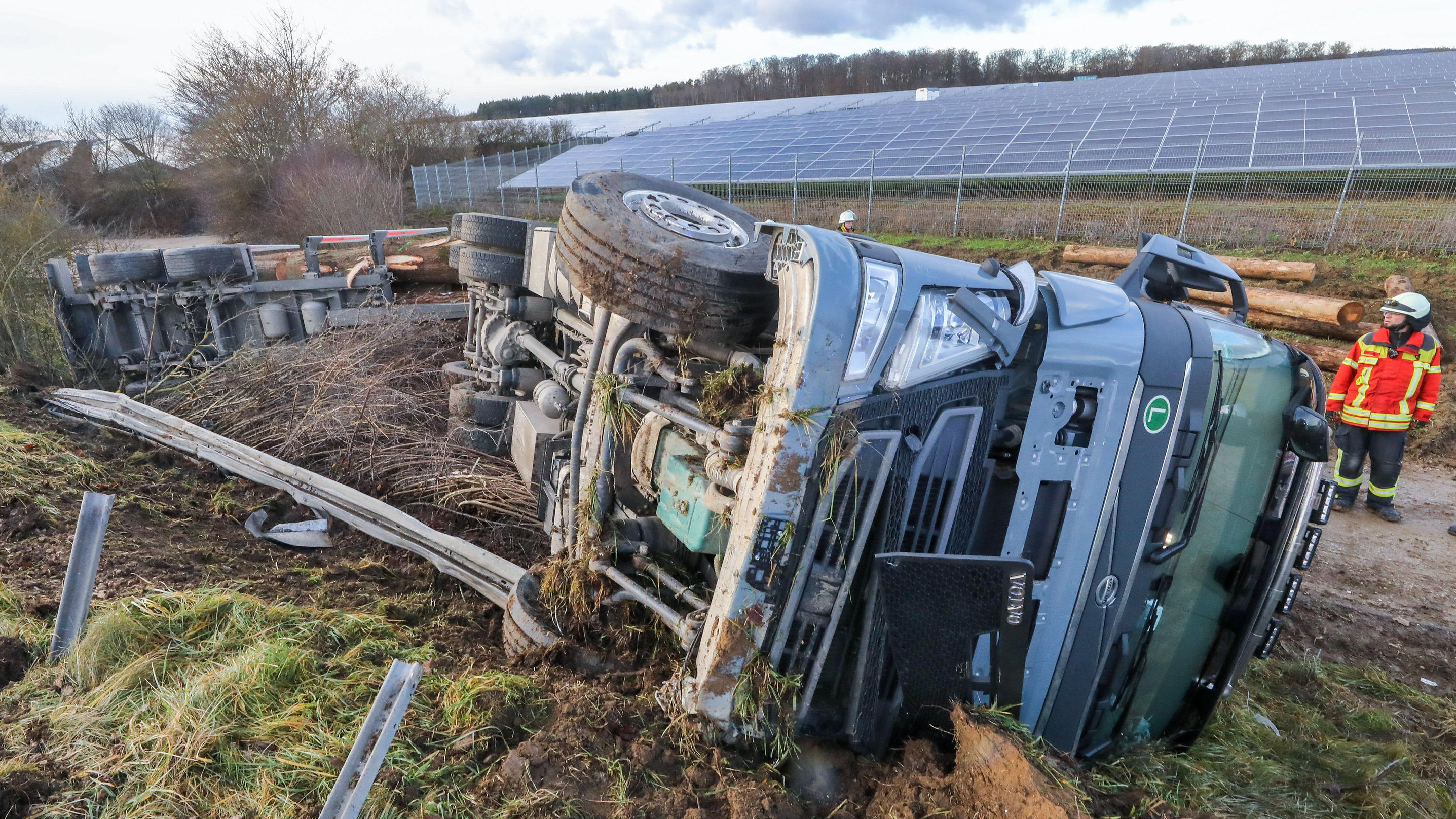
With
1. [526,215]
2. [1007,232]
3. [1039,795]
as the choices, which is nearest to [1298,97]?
[1007,232]

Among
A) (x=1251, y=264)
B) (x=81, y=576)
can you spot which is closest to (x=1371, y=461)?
(x=1251, y=264)

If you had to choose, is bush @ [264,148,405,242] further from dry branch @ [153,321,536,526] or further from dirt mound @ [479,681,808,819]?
dirt mound @ [479,681,808,819]

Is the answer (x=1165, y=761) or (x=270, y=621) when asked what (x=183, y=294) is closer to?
(x=270, y=621)

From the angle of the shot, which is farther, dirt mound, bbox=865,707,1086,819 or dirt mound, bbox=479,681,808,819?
dirt mound, bbox=479,681,808,819

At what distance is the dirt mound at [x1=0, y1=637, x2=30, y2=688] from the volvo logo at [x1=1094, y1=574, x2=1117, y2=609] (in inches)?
142

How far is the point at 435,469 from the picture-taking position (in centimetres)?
472

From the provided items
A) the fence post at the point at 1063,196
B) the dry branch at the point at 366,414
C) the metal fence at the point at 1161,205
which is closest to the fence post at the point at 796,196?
the metal fence at the point at 1161,205

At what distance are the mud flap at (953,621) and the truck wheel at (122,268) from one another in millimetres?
7738

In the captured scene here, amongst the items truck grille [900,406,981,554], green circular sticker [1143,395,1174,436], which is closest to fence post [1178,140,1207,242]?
green circular sticker [1143,395,1174,436]

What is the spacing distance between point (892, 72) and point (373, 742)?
→ 165 ft

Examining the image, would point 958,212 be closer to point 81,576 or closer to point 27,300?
point 27,300

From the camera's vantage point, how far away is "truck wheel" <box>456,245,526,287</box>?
473 cm

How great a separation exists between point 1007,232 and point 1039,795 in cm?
1349

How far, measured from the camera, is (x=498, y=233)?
15.9ft
